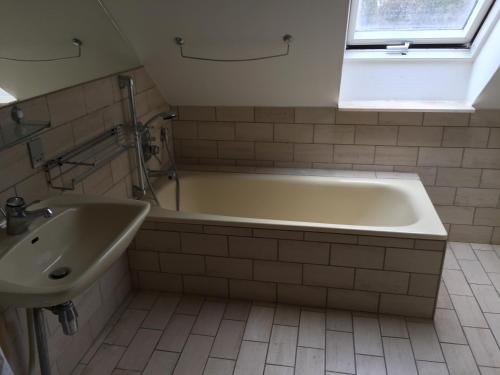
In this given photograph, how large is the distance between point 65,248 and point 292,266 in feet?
3.94

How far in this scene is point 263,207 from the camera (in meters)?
3.06

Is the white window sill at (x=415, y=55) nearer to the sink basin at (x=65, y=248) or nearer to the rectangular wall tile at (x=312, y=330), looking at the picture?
the rectangular wall tile at (x=312, y=330)

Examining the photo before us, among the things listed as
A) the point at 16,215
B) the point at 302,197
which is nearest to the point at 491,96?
the point at 302,197

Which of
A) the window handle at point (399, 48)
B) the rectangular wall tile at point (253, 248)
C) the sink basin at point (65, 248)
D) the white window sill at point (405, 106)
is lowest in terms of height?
the rectangular wall tile at point (253, 248)

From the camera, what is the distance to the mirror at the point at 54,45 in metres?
1.61

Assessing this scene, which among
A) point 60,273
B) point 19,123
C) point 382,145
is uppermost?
point 19,123

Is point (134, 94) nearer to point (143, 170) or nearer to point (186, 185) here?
point (143, 170)

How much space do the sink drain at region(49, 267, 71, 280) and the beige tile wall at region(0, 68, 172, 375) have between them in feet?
0.60

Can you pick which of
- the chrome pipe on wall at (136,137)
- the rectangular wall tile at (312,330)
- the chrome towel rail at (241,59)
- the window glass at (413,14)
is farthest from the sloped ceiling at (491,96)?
the chrome pipe on wall at (136,137)

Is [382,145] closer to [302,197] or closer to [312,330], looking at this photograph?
[302,197]

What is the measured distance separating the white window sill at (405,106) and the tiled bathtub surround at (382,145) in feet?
0.18

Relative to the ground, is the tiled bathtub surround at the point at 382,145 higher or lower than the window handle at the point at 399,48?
lower

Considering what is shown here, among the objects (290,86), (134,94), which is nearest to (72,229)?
(134,94)

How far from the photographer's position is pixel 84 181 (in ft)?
6.91
